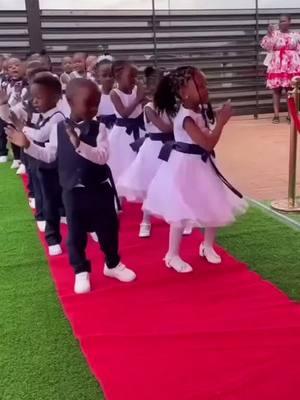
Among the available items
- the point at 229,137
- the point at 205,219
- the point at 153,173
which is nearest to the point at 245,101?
the point at 229,137

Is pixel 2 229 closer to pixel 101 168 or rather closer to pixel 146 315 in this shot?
pixel 101 168

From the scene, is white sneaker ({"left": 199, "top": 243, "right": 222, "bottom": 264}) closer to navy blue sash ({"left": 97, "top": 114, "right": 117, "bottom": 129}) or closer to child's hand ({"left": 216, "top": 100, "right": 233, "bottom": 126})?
child's hand ({"left": 216, "top": 100, "right": 233, "bottom": 126})

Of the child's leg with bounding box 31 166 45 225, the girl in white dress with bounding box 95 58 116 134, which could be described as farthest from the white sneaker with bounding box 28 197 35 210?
the girl in white dress with bounding box 95 58 116 134

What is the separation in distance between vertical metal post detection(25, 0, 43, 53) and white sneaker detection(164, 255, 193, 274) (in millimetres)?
7105

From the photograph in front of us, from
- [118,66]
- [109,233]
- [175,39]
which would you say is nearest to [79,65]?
[118,66]

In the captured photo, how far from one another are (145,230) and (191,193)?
85 cm

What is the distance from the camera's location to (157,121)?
135 inches

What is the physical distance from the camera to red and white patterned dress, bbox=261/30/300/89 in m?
8.68

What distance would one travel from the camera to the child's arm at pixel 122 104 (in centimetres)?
398

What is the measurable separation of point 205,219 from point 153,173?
31.5 inches

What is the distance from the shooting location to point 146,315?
2580 millimetres

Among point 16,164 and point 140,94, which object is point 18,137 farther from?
point 16,164

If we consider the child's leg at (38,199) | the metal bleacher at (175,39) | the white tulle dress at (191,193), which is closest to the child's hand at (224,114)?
the white tulle dress at (191,193)

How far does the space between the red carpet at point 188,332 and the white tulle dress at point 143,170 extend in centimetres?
57
